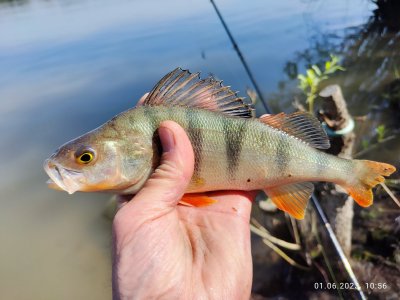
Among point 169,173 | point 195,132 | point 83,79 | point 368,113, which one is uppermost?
point 195,132

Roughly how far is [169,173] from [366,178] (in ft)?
4.15

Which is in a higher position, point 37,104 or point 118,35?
point 118,35

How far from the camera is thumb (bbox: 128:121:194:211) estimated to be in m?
2.05

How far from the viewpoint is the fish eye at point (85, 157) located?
6.76 feet

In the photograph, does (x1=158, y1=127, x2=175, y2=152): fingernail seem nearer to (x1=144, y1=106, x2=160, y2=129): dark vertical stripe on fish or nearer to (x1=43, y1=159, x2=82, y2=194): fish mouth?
(x1=144, y1=106, x2=160, y2=129): dark vertical stripe on fish

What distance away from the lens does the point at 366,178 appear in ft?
7.65

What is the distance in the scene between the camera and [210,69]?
7977mm

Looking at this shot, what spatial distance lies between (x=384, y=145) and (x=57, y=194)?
5052 millimetres

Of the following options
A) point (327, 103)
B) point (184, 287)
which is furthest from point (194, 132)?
point (327, 103)

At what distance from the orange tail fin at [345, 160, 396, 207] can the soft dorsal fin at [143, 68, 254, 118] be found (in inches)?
30.9

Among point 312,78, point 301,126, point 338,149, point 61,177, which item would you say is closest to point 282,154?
point 301,126

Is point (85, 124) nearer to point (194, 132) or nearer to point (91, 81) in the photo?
point (91, 81)

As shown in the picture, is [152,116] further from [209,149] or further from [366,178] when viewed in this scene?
[366,178]

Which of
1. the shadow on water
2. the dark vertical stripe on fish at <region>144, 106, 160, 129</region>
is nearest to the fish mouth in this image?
the dark vertical stripe on fish at <region>144, 106, 160, 129</region>
